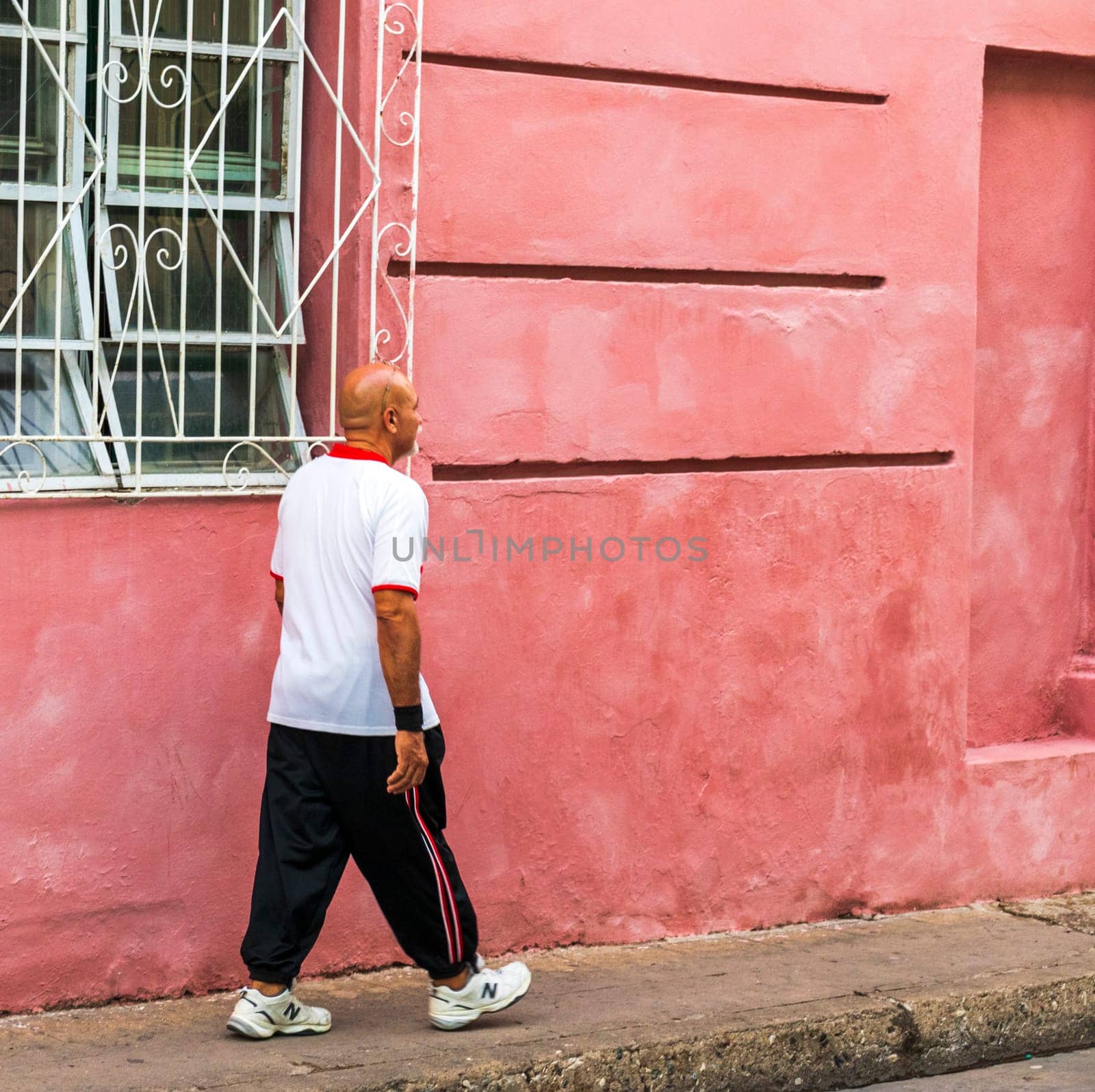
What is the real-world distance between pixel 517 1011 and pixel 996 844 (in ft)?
6.90

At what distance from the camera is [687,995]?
467 centimetres

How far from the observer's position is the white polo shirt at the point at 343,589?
157 inches

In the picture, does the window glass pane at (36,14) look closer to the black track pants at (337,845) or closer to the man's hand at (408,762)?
the black track pants at (337,845)

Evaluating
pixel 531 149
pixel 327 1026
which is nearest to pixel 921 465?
pixel 531 149

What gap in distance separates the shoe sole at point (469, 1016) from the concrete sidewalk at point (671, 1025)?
3cm

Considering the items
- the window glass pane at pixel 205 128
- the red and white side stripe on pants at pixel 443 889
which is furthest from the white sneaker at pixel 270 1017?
the window glass pane at pixel 205 128

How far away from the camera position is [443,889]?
13.5ft

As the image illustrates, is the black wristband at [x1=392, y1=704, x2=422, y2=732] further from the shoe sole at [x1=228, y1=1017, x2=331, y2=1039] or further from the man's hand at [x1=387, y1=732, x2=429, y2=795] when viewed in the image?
the shoe sole at [x1=228, y1=1017, x2=331, y2=1039]

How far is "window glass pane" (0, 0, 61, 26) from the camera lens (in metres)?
4.57

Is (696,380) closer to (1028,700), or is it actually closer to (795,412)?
(795,412)

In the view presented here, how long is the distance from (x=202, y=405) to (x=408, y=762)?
1444 mm

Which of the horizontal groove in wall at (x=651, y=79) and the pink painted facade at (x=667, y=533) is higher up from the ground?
the horizontal groove in wall at (x=651, y=79)

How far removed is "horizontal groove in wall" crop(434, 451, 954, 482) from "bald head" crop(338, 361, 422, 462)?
76 cm

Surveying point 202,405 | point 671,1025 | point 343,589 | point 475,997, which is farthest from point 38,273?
point 671,1025
